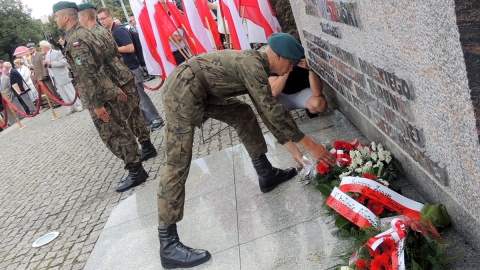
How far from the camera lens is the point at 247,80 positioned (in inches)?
131

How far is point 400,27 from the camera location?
234 centimetres

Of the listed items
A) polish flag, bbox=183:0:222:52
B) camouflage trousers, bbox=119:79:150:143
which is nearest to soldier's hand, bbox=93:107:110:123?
camouflage trousers, bbox=119:79:150:143

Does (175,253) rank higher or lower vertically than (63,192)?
higher

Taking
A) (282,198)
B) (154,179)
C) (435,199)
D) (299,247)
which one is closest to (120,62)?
(154,179)

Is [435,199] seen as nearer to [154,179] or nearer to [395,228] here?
[395,228]

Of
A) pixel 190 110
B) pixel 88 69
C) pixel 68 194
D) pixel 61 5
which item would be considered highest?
pixel 61 5

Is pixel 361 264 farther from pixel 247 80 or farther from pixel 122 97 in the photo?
pixel 122 97

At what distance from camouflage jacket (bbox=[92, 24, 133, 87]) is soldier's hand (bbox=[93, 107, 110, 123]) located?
0.58m

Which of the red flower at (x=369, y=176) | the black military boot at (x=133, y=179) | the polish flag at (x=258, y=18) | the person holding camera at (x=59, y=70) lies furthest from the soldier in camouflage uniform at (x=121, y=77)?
the person holding camera at (x=59, y=70)

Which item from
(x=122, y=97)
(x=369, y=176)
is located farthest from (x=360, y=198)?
(x=122, y=97)

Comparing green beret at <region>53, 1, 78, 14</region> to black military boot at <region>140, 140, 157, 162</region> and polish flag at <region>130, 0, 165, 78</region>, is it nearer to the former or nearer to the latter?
polish flag at <region>130, 0, 165, 78</region>

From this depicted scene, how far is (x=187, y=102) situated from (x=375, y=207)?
4.46 ft

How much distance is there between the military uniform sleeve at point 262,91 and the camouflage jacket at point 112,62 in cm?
288

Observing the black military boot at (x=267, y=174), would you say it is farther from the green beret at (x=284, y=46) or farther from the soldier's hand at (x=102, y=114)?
the soldier's hand at (x=102, y=114)
